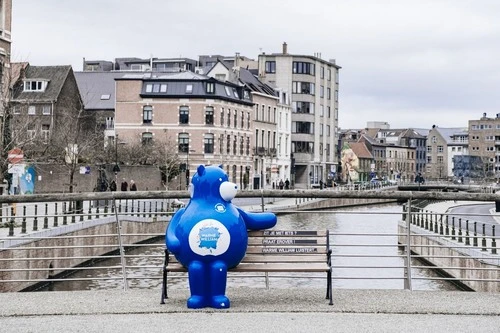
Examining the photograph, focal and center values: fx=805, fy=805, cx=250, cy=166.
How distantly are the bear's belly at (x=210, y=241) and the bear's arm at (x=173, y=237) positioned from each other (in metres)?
0.06

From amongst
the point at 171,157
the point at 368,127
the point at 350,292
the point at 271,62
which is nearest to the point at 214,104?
the point at 171,157

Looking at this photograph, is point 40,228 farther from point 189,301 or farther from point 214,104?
point 214,104

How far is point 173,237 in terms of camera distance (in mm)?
8703

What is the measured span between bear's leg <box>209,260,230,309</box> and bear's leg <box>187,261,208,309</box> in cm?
9

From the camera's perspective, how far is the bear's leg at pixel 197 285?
340 inches

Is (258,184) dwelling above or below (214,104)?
below

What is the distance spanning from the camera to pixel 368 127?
176500mm

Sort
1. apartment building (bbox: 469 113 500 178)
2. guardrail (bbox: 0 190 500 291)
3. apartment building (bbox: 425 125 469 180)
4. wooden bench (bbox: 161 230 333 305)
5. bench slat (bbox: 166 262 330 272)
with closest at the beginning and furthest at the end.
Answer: bench slat (bbox: 166 262 330 272)
wooden bench (bbox: 161 230 333 305)
guardrail (bbox: 0 190 500 291)
apartment building (bbox: 469 113 500 178)
apartment building (bbox: 425 125 469 180)

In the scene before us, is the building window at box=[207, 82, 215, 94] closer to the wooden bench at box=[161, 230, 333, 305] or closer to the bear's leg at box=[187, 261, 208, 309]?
the wooden bench at box=[161, 230, 333, 305]

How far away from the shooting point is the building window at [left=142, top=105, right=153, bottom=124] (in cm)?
6825

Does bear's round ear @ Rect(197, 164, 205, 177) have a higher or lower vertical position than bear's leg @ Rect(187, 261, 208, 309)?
higher

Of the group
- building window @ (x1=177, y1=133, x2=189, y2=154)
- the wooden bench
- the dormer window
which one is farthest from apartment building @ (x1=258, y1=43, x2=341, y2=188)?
the wooden bench

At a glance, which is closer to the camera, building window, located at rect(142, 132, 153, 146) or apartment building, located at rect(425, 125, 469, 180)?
building window, located at rect(142, 132, 153, 146)

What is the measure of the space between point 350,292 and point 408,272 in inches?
29.9
